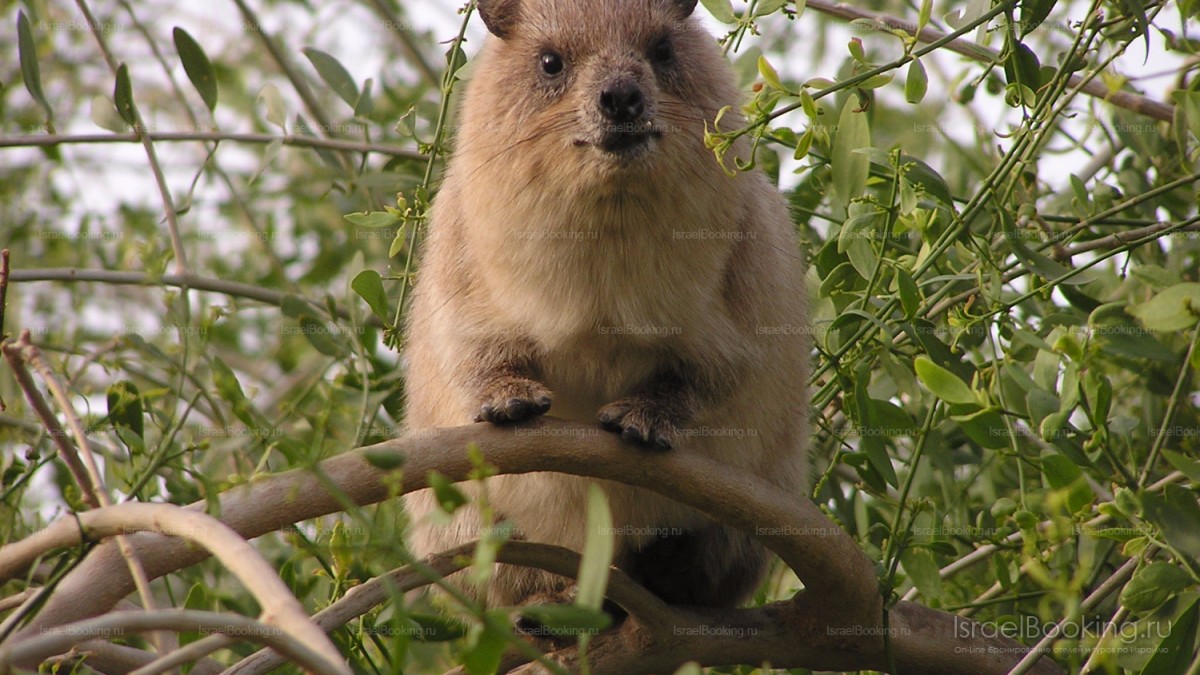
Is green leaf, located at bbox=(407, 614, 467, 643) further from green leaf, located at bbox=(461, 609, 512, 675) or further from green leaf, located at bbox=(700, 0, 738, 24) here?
green leaf, located at bbox=(700, 0, 738, 24)

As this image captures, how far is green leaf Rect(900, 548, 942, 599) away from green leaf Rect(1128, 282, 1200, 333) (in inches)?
55.0

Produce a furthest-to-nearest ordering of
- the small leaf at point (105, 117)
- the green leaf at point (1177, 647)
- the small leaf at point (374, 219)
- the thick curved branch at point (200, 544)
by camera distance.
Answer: the small leaf at point (105, 117)
the small leaf at point (374, 219)
the green leaf at point (1177, 647)
the thick curved branch at point (200, 544)

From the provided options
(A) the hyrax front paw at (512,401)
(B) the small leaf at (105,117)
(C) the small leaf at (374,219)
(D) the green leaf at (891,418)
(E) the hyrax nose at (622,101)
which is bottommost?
(D) the green leaf at (891,418)

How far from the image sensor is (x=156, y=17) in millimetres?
9195

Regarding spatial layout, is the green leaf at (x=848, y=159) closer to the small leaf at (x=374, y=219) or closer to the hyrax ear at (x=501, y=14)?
the hyrax ear at (x=501, y=14)

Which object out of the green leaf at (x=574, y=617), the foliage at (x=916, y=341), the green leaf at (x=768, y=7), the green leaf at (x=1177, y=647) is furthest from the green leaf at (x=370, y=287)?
the green leaf at (x=1177, y=647)

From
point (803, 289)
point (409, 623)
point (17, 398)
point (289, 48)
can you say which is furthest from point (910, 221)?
point (289, 48)

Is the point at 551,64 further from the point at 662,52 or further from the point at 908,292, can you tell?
the point at 908,292

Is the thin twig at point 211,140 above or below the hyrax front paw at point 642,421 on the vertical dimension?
above

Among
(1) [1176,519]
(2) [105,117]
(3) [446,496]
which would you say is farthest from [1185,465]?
(2) [105,117]

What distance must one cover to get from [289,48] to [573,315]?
513 centimetres

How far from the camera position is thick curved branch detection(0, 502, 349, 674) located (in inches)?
111

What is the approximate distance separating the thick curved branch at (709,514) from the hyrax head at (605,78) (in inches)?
44.7

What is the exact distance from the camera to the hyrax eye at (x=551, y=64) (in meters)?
5.25
